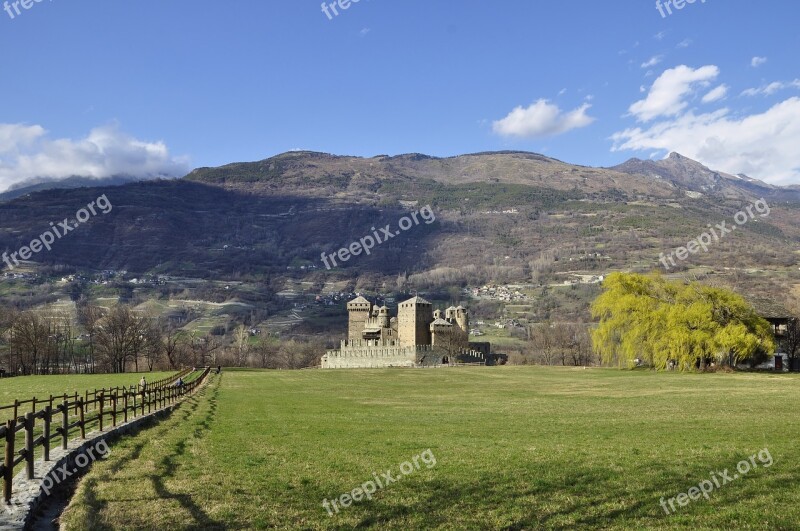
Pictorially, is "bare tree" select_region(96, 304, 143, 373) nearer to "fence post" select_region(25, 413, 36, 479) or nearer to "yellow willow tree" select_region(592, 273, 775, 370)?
"yellow willow tree" select_region(592, 273, 775, 370)

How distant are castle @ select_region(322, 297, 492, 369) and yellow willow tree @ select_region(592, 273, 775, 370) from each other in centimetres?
4882

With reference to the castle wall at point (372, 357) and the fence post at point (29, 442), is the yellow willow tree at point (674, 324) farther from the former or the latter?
the fence post at point (29, 442)

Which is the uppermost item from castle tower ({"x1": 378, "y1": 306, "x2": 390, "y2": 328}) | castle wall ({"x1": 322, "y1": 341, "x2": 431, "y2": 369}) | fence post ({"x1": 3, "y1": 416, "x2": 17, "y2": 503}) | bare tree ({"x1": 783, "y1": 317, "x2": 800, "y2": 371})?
castle tower ({"x1": 378, "y1": 306, "x2": 390, "y2": 328})

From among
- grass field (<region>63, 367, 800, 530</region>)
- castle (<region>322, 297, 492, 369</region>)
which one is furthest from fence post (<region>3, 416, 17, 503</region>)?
castle (<region>322, 297, 492, 369</region>)

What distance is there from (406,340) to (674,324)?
246 ft

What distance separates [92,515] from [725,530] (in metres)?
9.72

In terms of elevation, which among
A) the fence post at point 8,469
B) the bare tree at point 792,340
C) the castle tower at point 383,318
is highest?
the castle tower at point 383,318

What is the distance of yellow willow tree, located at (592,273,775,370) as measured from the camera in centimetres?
5784

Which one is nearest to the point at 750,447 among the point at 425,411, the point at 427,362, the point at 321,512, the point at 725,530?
the point at 725,530

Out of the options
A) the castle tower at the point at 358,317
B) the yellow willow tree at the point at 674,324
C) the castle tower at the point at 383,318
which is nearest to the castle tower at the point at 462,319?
the castle tower at the point at 383,318

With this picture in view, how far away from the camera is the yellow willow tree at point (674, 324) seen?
5784cm

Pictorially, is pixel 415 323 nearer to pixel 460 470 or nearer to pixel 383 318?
pixel 383 318

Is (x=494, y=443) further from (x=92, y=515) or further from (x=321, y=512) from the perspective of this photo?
(x=92, y=515)

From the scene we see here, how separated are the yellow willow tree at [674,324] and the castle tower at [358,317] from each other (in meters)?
80.1
